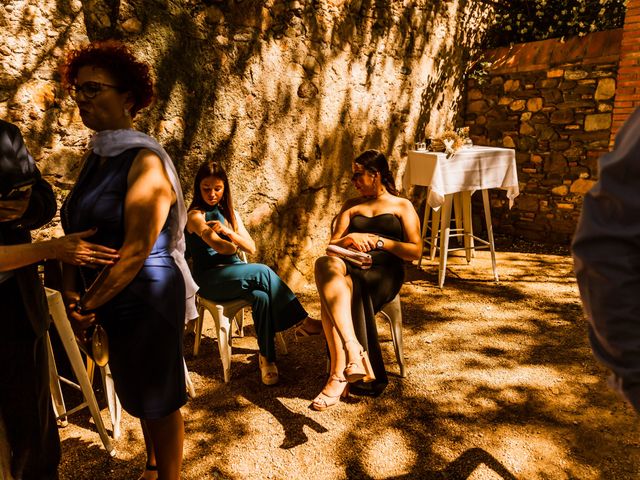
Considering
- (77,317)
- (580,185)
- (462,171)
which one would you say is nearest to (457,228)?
(462,171)

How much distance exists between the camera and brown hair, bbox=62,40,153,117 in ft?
5.49

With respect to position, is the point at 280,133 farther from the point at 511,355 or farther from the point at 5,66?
the point at 511,355

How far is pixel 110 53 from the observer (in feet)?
5.53

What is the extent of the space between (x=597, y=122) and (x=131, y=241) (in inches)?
214

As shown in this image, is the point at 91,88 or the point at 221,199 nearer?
the point at 91,88

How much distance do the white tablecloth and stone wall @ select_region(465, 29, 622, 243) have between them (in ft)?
4.54

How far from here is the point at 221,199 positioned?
3246mm

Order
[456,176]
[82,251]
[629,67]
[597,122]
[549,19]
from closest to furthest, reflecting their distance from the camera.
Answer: [82,251] < [456,176] < [629,67] < [597,122] < [549,19]

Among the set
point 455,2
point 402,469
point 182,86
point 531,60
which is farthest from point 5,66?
point 531,60

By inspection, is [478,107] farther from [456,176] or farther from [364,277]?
[364,277]

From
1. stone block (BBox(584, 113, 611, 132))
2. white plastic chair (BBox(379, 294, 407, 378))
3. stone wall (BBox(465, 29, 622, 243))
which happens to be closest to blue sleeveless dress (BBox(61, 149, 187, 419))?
white plastic chair (BBox(379, 294, 407, 378))

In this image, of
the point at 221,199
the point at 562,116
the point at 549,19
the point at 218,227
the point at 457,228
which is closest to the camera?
the point at 218,227

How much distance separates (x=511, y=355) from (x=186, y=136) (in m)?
2.77

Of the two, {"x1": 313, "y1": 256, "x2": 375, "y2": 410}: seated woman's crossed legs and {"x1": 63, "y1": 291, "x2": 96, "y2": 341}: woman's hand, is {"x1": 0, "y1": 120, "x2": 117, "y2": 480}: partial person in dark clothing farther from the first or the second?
{"x1": 313, "y1": 256, "x2": 375, "y2": 410}: seated woman's crossed legs
